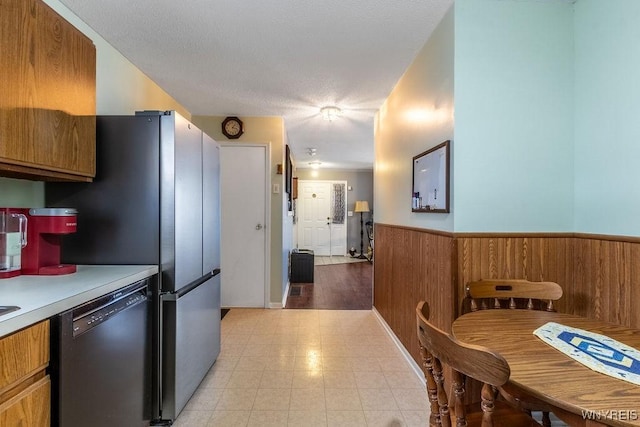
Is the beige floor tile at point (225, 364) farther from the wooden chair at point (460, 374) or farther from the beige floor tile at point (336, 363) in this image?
the wooden chair at point (460, 374)

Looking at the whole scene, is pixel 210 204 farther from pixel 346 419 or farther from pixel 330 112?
pixel 330 112

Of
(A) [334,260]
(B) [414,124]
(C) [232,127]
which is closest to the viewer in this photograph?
(B) [414,124]

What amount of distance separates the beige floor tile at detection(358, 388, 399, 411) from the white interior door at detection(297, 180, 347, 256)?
592 centimetres

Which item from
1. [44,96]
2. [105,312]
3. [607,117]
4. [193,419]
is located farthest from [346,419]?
[44,96]

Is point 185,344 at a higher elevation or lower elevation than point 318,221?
lower

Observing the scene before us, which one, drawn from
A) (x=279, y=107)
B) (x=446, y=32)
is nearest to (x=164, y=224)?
(x=446, y=32)

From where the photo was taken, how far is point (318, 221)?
7863mm

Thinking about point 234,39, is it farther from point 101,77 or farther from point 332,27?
point 101,77

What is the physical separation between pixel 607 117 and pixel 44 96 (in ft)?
8.59

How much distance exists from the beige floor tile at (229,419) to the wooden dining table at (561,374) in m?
1.26

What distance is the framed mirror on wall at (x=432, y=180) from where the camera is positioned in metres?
1.69

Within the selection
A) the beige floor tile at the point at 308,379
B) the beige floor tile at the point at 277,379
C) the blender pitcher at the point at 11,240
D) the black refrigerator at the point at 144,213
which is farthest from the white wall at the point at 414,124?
the blender pitcher at the point at 11,240

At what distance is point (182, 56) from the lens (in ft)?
7.32

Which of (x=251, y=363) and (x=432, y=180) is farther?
(x=251, y=363)
